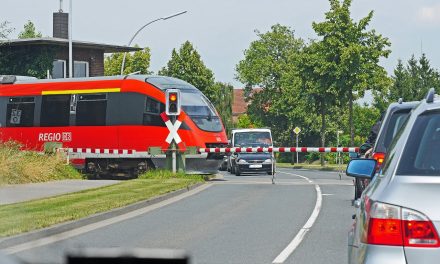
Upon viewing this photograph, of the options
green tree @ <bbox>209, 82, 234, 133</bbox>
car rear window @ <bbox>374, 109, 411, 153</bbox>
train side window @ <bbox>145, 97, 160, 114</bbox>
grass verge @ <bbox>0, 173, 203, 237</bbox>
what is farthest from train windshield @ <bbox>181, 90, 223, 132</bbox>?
green tree @ <bbox>209, 82, 234, 133</bbox>

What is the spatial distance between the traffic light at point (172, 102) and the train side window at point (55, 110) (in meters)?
7.88

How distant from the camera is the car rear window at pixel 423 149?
5051 mm

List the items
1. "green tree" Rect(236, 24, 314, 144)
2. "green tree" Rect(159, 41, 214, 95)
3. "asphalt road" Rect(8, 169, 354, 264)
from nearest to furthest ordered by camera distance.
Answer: "asphalt road" Rect(8, 169, 354, 264)
"green tree" Rect(159, 41, 214, 95)
"green tree" Rect(236, 24, 314, 144)

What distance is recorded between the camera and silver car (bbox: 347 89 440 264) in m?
4.76

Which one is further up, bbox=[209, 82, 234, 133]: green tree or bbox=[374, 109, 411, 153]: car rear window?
bbox=[209, 82, 234, 133]: green tree

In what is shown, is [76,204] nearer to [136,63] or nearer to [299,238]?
[299,238]

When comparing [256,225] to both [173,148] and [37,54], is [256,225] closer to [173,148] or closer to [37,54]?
[173,148]

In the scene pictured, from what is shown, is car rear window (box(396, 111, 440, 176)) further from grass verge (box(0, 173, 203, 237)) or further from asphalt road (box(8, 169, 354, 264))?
grass verge (box(0, 173, 203, 237))

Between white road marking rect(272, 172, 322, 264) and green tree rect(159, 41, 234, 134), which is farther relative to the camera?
green tree rect(159, 41, 234, 134)

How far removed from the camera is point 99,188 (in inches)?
970

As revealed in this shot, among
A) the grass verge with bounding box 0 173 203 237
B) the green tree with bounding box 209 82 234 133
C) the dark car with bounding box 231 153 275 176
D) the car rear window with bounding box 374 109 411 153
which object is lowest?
the grass verge with bounding box 0 173 203 237

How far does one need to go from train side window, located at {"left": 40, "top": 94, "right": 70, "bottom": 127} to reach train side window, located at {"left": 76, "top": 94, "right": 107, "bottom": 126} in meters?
0.56

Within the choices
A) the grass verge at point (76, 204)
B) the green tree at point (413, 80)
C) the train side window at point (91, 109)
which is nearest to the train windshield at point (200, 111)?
the train side window at point (91, 109)

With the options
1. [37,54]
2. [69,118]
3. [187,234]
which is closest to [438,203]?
Result: [187,234]
